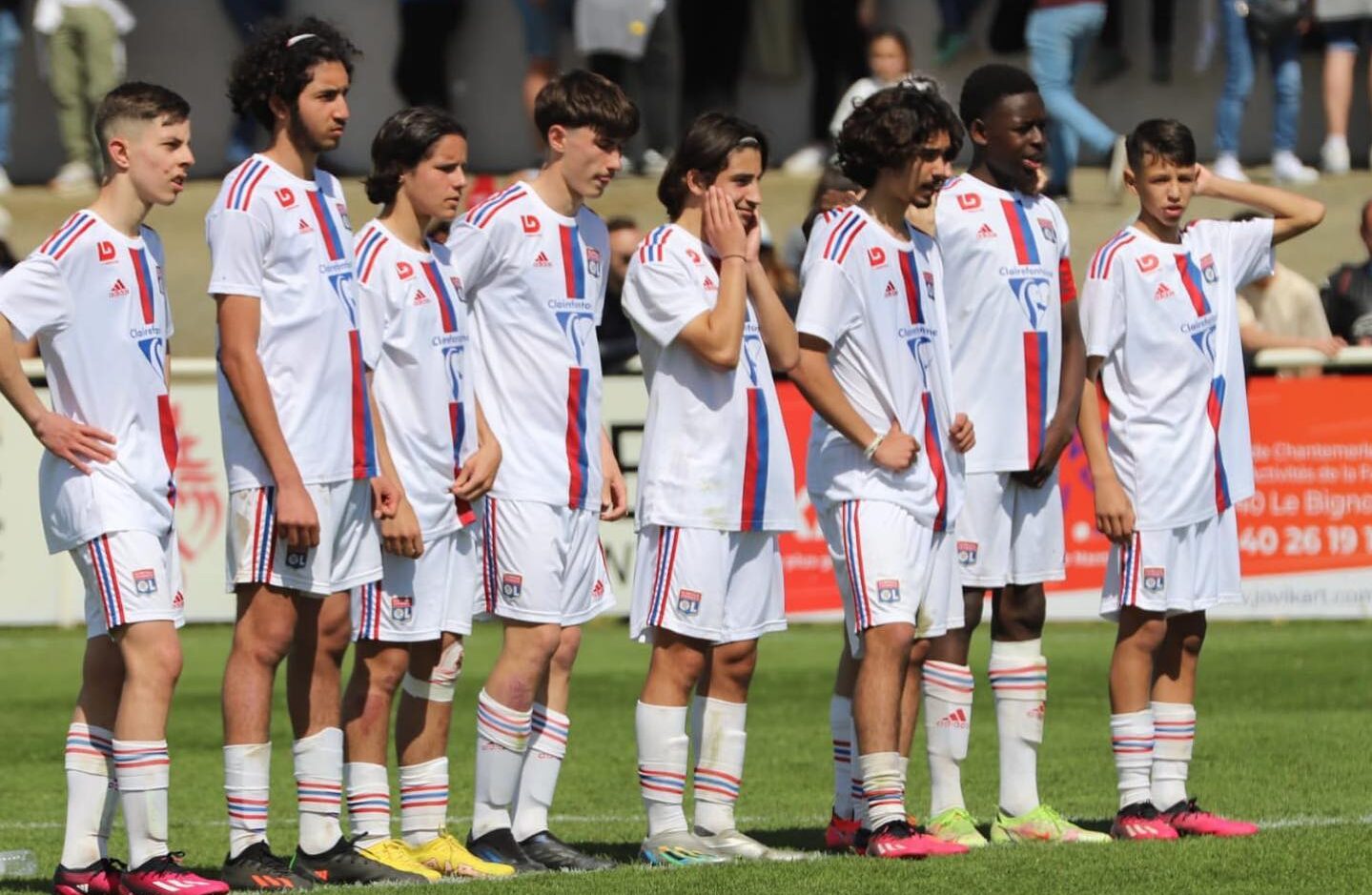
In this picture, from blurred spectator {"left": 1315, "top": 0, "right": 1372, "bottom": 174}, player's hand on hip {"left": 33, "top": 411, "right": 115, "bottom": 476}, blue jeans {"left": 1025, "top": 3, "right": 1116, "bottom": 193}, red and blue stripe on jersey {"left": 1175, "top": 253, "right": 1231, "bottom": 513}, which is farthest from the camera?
blurred spectator {"left": 1315, "top": 0, "right": 1372, "bottom": 174}

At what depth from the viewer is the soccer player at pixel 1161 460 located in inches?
314

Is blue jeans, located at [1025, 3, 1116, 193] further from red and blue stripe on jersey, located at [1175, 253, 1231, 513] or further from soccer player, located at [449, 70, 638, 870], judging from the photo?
soccer player, located at [449, 70, 638, 870]

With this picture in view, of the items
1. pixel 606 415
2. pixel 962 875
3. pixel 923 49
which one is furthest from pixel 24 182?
pixel 962 875

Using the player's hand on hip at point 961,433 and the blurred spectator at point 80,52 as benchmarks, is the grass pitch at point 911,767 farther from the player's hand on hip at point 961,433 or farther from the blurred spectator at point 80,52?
the blurred spectator at point 80,52

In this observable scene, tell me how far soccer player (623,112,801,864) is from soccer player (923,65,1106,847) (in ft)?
2.13

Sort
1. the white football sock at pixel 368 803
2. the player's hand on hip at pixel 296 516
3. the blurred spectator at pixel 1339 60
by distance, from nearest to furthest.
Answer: the player's hand on hip at pixel 296 516, the white football sock at pixel 368 803, the blurred spectator at pixel 1339 60

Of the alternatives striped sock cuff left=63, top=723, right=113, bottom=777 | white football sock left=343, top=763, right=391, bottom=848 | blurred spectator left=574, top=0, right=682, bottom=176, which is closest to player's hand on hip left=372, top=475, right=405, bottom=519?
white football sock left=343, top=763, right=391, bottom=848

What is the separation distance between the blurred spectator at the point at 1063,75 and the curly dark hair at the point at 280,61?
1195cm

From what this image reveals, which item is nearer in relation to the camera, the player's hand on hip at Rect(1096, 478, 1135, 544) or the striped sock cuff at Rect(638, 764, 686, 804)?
the striped sock cuff at Rect(638, 764, 686, 804)

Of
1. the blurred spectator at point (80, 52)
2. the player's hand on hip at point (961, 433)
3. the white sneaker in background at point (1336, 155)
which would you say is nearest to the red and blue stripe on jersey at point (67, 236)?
the player's hand on hip at point (961, 433)

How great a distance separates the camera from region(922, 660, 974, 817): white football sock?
7867 mm

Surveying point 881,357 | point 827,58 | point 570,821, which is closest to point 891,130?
point 881,357

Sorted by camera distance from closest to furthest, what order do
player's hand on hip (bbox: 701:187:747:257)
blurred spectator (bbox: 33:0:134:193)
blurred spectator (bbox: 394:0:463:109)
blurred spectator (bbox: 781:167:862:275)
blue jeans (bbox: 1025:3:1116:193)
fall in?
1. player's hand on hip (bbox: 701:187:747:257)
2. blurred spectator (bbox: 781:167:862:275)
3. blue jeans (bbox: 1025:3:1116:193)
4. blurred spectator (bbox: 33:0:134:193)
5. blurred spectator (bbox: 394:0:463:109)

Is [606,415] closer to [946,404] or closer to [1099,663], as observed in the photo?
[1099,663]
